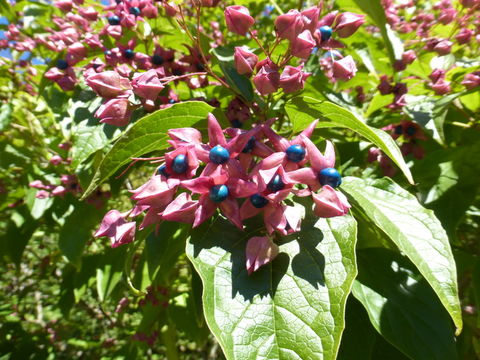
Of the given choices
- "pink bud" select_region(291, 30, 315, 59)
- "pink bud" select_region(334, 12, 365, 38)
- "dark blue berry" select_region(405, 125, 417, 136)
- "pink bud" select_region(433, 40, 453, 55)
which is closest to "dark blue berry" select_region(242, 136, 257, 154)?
"pink bud" select_region(291, 30, 315, 59)

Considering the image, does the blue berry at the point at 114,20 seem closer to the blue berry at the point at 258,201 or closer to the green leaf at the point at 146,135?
the green leaf at the point at 146,135

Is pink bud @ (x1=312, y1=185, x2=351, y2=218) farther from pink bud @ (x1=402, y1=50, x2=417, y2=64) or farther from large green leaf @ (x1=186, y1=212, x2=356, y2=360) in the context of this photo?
pink bud @ (x1=402, y1=50, x2=417, y2=64)

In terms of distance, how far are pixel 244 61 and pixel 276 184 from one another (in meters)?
0.36

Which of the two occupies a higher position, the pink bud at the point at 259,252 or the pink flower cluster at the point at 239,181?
the pink flower cluster at the point at 239,181

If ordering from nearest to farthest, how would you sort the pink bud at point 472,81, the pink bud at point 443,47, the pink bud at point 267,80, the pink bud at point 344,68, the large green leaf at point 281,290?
the large green leaf at point 281,290 → the pink bud at point 267,80 → the pink bud at point 344,68 → the pink bud at point 472,81 → the pink bud at point 443,47

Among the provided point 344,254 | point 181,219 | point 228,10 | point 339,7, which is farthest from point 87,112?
point 339,7

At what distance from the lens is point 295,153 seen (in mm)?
760

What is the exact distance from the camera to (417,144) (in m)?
1.38

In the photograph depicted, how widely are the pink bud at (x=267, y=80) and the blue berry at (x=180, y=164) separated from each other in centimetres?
25

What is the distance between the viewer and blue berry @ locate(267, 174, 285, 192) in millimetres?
711

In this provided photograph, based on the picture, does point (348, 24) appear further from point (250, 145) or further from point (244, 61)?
point (250, 145)

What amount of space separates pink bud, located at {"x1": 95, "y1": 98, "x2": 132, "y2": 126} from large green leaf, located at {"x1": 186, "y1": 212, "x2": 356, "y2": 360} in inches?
14.0

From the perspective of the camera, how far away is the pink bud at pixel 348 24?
1.03 metres

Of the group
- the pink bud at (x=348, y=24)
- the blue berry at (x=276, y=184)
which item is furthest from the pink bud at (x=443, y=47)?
the blue berry at (x=276, y=184)
